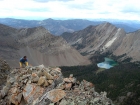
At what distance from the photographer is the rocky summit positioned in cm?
1989

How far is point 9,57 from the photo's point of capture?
15838cm

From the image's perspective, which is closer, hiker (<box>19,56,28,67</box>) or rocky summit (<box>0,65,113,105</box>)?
rocky summit (<box>0,65,113,105</box>)

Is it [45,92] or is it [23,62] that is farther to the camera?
[23,62]

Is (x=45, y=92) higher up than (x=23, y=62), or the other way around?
(x=23, y=62)

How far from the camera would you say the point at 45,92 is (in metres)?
23.0

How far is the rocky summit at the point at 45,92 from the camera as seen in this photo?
783 inches

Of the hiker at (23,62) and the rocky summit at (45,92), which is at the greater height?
the hiker at (23,62)

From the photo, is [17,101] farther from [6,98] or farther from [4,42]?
[4,42]

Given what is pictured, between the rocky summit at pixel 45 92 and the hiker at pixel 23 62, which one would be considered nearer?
the rocky summit at pixel 45 92

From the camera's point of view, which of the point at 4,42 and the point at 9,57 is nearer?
the point at 9,57

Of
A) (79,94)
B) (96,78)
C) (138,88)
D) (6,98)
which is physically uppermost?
(79,94)

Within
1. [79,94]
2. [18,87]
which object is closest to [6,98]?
[18,87]

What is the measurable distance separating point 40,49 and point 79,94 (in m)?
177

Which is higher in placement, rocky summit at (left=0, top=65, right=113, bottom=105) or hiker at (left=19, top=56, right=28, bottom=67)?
hiker at (left=19, top=56, right=28, bottom=67)
